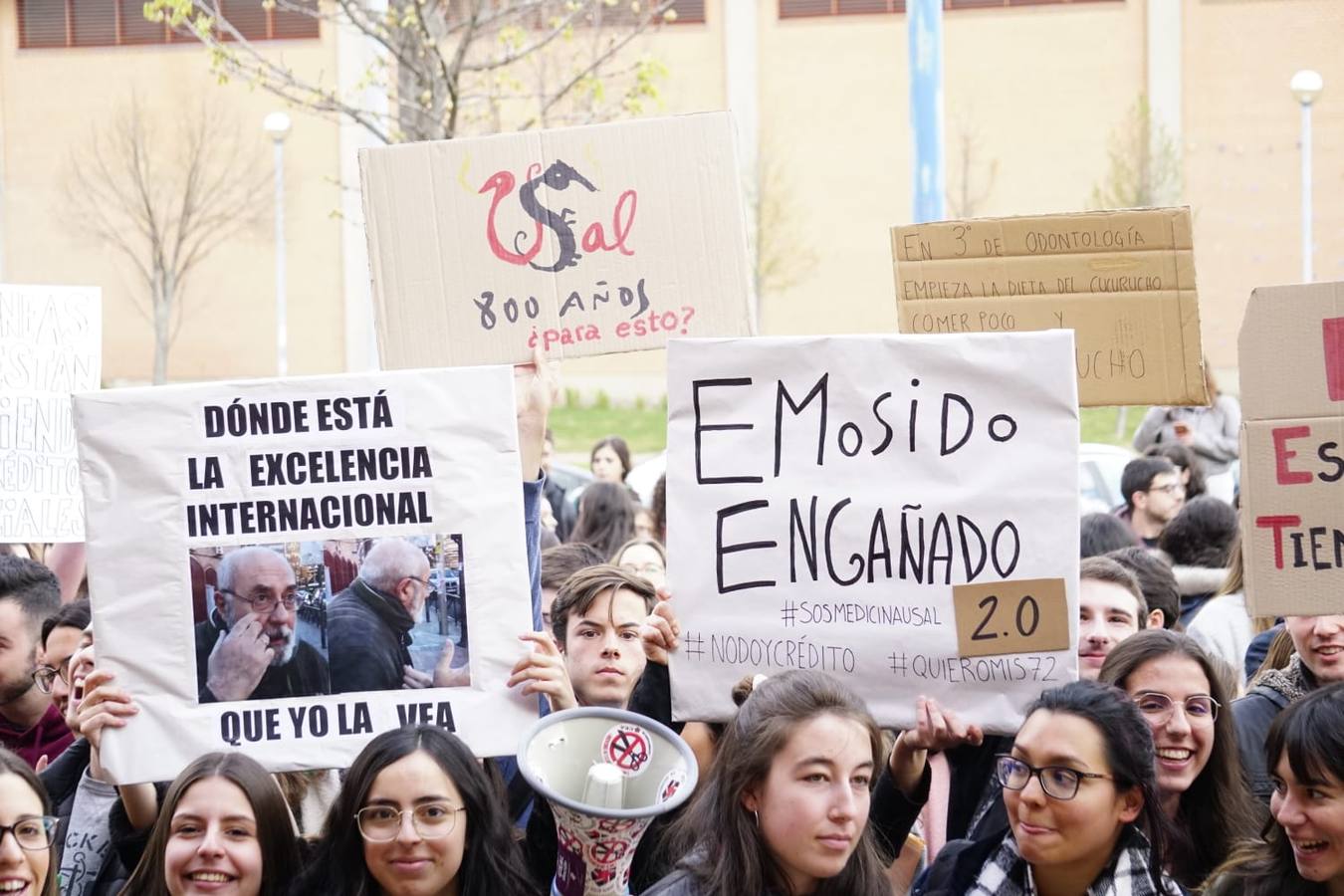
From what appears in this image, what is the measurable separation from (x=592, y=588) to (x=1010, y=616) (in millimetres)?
1187

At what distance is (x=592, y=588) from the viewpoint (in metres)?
4.34

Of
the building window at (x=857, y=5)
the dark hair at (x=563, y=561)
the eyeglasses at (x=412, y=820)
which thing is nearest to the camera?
the eyeglasses at (x=412, y=820)

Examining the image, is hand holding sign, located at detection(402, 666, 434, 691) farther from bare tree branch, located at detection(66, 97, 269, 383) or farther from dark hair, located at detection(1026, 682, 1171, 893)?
bare tree branch, located at detection(66, 97, 269, 383)

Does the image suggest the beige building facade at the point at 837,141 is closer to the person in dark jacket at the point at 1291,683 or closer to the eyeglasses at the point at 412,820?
the person in dark jacket at the point at 1291,683

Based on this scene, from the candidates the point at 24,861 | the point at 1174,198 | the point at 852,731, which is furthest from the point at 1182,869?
the point at 1174,198

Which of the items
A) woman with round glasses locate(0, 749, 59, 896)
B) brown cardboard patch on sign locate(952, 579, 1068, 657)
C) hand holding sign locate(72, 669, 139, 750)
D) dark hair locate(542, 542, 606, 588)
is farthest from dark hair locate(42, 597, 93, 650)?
brown cardboard patch on sign locate(952, 579, 1068, 657)

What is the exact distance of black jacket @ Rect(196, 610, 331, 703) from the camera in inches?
142

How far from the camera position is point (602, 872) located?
3.09 metres

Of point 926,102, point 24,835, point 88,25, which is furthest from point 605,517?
point 88,25

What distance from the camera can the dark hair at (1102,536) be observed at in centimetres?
598

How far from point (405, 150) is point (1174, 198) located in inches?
1013

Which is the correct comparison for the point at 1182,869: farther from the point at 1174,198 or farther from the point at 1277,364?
the point at 1174,198

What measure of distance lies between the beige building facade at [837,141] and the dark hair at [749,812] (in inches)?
996

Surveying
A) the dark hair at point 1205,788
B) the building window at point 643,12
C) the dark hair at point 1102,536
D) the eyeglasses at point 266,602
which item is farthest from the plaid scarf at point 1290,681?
the building window at point 643,12
